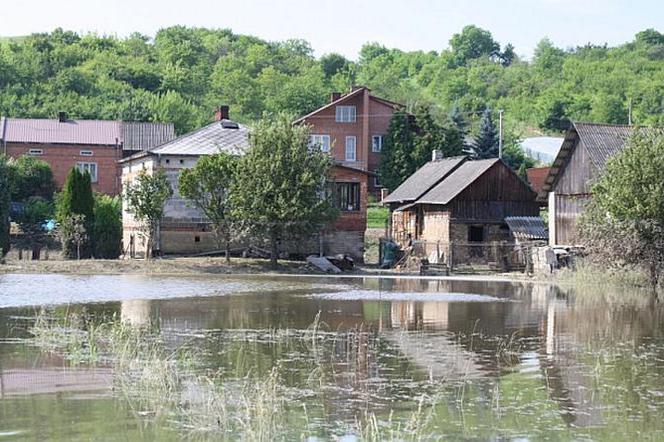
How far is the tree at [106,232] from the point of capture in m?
53.1

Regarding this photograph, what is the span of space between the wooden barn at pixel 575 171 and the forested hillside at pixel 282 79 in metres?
40.6

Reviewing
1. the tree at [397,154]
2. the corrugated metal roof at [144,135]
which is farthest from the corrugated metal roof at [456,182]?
the corrugated metal roof at [144,135]

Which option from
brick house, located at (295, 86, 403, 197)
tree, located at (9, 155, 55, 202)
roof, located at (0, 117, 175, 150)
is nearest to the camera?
tree, located at (9, 155, 55, 202)

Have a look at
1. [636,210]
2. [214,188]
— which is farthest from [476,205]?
[636,210]

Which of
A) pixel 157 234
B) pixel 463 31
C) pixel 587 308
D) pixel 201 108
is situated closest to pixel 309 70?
pixel 201 108

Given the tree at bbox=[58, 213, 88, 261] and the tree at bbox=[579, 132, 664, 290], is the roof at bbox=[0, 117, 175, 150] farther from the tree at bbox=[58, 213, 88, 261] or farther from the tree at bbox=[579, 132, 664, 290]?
the tree at bbox=[579, 132, 664, 290]

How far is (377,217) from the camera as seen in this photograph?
6981 centimetres

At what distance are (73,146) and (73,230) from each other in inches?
1066

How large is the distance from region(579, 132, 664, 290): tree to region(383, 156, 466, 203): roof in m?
20.0

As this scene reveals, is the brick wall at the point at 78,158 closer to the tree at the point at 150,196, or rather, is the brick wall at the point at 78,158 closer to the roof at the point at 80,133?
the roof at the point at 80,133

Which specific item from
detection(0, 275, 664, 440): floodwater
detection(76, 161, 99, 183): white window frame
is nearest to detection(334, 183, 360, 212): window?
detection(0, 275, 664, 440): floodwater

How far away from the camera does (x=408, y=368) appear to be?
1881 centimetres

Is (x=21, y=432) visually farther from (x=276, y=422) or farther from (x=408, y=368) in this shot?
(x=408, y=368)

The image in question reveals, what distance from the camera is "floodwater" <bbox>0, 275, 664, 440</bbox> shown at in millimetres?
14148
